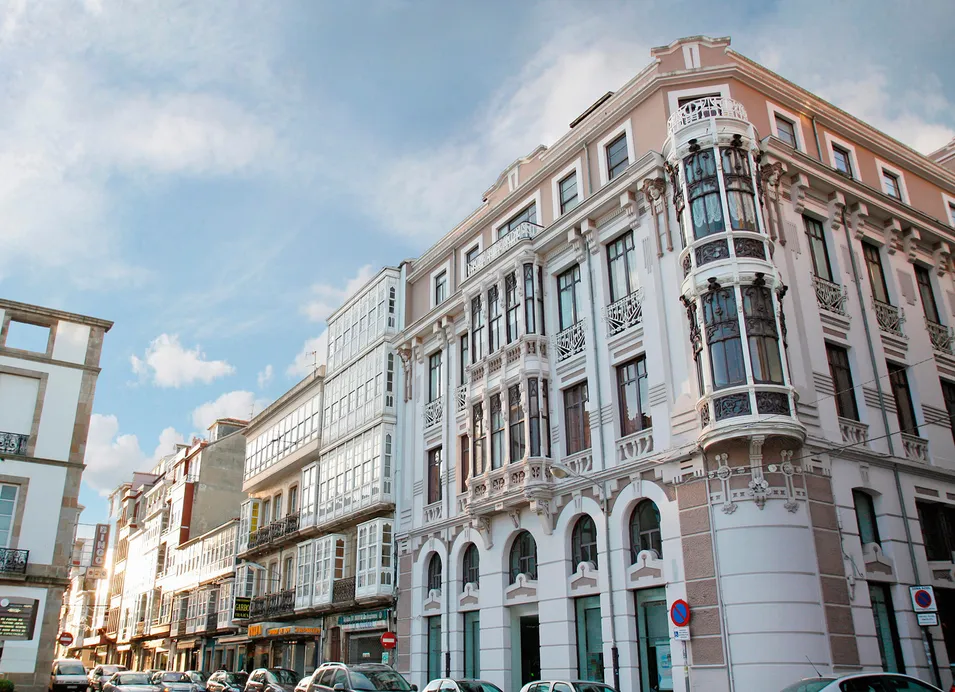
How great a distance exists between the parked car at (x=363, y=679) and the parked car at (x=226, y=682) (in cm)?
1412

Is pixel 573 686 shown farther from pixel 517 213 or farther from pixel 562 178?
pixel 517 213

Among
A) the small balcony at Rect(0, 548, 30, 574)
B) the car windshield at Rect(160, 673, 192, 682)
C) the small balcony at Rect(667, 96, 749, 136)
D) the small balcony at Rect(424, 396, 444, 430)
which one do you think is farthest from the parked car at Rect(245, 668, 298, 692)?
the small balcony at Rect(667, 96, 749, 136)

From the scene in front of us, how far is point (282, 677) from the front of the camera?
29172mm

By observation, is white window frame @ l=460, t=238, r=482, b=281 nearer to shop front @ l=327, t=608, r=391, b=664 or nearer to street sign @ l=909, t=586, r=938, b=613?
shop front @ l=327, t=608, r=391, b=664

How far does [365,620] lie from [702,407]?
19.6 metres

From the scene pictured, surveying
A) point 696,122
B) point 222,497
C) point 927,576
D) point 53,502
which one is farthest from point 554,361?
point 222,497

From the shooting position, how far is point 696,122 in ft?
72.7

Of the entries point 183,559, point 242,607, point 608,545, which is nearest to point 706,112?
point 608,545

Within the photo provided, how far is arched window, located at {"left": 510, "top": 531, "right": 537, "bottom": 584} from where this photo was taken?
2558 centimetres

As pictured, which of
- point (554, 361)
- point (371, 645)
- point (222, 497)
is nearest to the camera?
point (554, 361)

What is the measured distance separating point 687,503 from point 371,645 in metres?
18.9

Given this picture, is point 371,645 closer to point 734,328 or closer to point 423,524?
point 423,524

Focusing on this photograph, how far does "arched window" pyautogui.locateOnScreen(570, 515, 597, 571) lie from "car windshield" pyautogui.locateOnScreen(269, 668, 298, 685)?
12071mm

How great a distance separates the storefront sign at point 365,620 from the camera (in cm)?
3247
